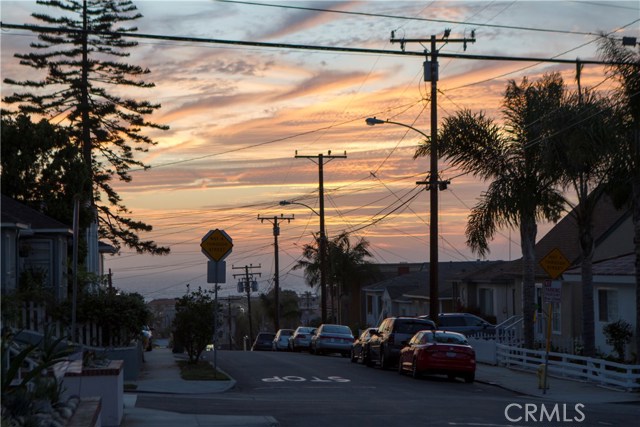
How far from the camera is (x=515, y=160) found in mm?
31078

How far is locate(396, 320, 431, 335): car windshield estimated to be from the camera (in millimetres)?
32231

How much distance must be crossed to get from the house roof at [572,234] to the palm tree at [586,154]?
8138 mm

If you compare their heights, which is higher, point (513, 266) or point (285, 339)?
point (513, 266)

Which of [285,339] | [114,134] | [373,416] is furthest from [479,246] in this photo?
[285,339]

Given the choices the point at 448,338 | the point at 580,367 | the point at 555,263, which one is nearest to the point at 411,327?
the point at 448,338

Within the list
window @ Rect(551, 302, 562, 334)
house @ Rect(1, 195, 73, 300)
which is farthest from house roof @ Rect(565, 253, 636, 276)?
house @ Rect(1, 195, 73, 300)

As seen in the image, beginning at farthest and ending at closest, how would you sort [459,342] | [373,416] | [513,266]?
[513,266] < [459,342] < [373,416]

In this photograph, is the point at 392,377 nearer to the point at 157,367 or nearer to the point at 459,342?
the point at 459,342

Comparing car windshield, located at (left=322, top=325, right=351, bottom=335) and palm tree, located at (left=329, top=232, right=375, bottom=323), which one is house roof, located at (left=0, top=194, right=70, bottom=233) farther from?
palm tree, located at (left=329, top=232, right=375, bottom=323)

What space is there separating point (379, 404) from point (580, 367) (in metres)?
9.36

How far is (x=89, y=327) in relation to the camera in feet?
85.4

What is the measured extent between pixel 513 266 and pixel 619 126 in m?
22.0

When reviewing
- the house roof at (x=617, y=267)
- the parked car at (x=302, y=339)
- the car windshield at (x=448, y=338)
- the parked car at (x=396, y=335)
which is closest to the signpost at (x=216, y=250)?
the car windshield at (x=448, y=338)

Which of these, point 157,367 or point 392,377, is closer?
point 392,377
